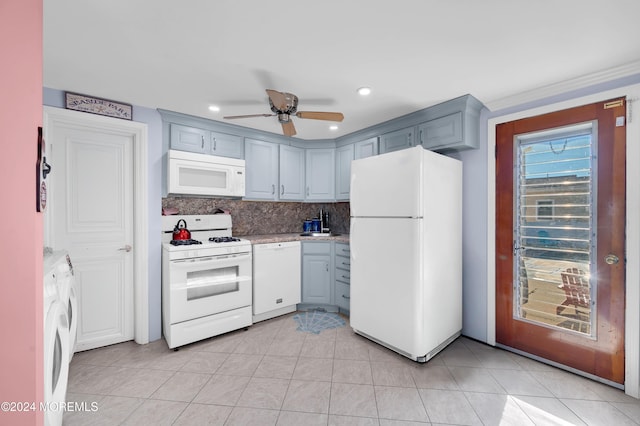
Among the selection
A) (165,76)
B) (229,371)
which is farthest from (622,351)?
(165,76)

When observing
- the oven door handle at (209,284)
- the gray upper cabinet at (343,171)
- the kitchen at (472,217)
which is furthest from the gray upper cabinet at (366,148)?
the oven door handle at (209,284)

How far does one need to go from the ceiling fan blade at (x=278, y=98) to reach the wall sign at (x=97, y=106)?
1595 mm

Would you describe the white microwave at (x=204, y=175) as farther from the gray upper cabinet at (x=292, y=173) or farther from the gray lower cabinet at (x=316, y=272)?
the gray lower cabinet at (x=316, y=272)

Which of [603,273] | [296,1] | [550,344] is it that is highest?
[296,1]

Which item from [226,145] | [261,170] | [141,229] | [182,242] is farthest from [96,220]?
[261,170]

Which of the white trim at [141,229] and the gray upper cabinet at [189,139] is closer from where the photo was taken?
the white trim at [141,229]

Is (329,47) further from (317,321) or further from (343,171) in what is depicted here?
(317,321)

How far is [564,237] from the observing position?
7.17 feet

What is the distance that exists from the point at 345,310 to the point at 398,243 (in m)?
1.46

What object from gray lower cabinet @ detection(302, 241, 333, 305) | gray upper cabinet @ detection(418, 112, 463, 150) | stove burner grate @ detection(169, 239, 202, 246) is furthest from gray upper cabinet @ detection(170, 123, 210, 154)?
gray upper cabinet @ detection(418, 112, 463, 150)

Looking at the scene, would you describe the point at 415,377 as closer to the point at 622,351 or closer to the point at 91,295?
the point at 622,351

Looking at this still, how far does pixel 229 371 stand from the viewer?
2205 mm

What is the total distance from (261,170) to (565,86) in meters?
3.05

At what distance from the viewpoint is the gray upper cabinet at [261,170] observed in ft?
11.0
